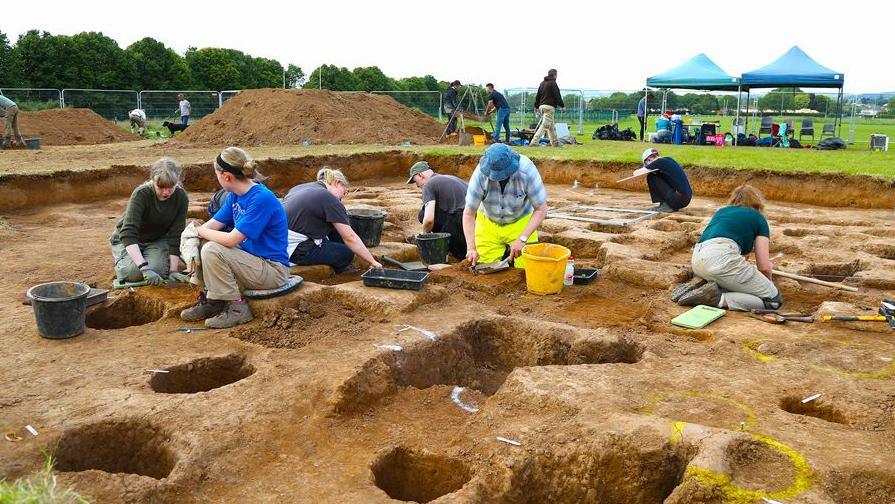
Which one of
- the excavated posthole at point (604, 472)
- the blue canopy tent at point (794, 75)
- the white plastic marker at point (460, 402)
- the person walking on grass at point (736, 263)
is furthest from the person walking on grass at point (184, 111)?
the excavated posthole at point (604, 472)

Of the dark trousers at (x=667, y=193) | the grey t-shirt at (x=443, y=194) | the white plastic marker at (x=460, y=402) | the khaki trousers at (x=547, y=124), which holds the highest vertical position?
the khaki trousers at (x=547, y=124)

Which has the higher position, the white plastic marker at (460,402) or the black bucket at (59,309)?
the black bucket at (59,309)

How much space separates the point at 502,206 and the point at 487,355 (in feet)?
6.46

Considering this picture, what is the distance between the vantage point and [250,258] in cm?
544

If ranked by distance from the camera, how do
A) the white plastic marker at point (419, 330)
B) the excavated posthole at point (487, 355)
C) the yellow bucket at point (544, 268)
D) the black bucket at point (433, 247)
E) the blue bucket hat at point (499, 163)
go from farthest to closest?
the black bucket at point (433, 247) < the blue bucket hat at point (499, 163) < the yellow bucket at point (544, 268) < the white plastic marker at point (419, 330) < the excavated posthole at point (487, 355)

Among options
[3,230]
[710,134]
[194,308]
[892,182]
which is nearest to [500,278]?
[194,308]

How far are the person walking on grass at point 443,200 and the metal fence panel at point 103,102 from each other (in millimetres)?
22700

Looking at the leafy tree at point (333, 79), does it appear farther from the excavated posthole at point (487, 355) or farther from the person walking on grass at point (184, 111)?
the excavated posthole at point (487, 355)

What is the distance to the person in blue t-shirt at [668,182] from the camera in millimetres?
10070

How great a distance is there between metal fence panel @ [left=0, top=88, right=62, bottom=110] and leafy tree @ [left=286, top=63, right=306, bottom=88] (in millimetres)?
33366

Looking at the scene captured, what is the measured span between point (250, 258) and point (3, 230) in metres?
5.37

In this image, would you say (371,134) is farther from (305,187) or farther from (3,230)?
(305,187)

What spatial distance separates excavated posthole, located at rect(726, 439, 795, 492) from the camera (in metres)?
3.06

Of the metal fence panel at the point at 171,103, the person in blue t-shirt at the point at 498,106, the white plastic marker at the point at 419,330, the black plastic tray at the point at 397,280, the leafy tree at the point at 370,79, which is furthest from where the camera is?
the leafy tree at the point at 370,79
